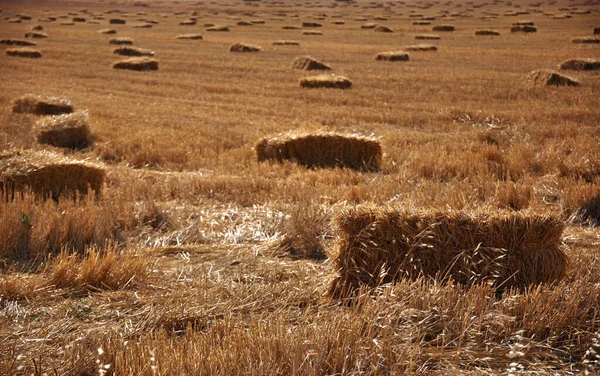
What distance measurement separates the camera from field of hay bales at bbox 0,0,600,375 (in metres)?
3.34

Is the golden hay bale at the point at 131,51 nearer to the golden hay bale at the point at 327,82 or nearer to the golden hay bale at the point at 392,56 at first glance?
the golden hay bale at the point at 392,56

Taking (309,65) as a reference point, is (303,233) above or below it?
above

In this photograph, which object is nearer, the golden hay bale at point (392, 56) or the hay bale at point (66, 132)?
the hay bale at point (66, 132)

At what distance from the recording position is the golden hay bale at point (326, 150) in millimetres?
9211

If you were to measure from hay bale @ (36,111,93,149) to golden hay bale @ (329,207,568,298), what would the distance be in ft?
23.3

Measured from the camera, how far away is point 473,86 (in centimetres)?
1677

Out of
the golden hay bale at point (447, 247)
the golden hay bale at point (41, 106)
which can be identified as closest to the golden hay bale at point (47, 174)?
the golden hay bale at point (447, 247)

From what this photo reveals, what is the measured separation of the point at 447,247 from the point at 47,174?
444cm

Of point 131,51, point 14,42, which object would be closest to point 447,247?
point 131,51

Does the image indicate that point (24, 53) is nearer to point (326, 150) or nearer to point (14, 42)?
point (14, 42)

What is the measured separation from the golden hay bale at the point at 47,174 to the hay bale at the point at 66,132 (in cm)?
311

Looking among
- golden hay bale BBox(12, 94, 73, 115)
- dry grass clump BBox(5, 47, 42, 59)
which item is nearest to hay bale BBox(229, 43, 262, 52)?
dry grass clump BBox(5, 47, 42, 59)

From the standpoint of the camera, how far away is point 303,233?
5.41 metres

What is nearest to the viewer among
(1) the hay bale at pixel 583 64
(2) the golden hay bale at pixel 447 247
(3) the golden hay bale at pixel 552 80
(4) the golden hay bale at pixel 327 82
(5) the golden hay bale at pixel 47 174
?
(2) the golden hay bale at pixel 447 247
